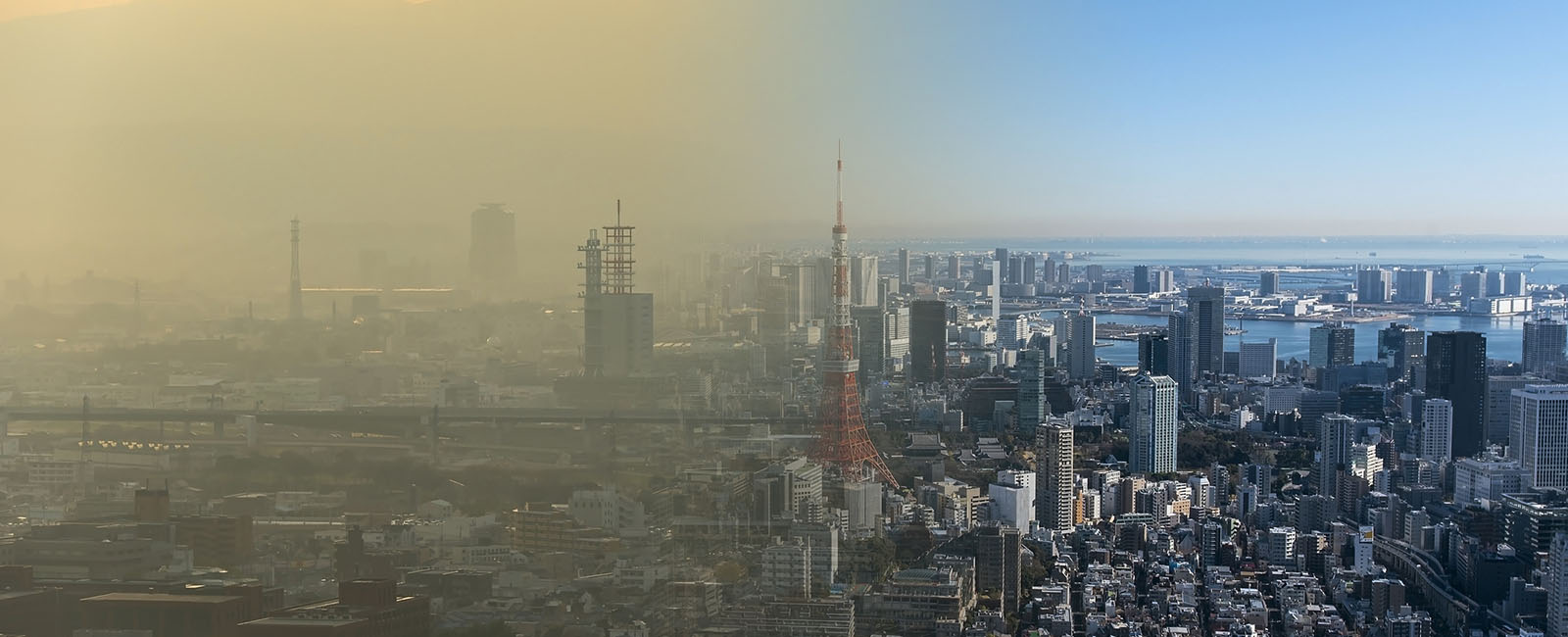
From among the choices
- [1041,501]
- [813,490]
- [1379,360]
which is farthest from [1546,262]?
[813,490]

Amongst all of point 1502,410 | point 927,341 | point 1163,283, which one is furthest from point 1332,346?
point 927,341

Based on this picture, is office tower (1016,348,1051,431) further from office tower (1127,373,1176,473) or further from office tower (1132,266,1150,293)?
office tower (1132,266,1150,293)

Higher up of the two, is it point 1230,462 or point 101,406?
point 101,406

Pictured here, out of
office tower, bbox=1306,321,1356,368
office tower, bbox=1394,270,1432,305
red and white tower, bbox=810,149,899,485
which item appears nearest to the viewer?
red and white tower, bbox=810,149,899,485

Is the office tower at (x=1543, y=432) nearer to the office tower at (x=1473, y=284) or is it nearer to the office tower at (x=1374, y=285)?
the office tower at (x=1473, y=284)

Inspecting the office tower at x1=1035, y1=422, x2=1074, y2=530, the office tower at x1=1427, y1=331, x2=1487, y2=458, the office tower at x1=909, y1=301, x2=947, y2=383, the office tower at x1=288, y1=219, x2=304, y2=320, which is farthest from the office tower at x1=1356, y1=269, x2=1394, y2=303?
the office tower at x1=288, y1=219, x2=304, y2=320

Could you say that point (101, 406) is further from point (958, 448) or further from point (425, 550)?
point (958, 448)
